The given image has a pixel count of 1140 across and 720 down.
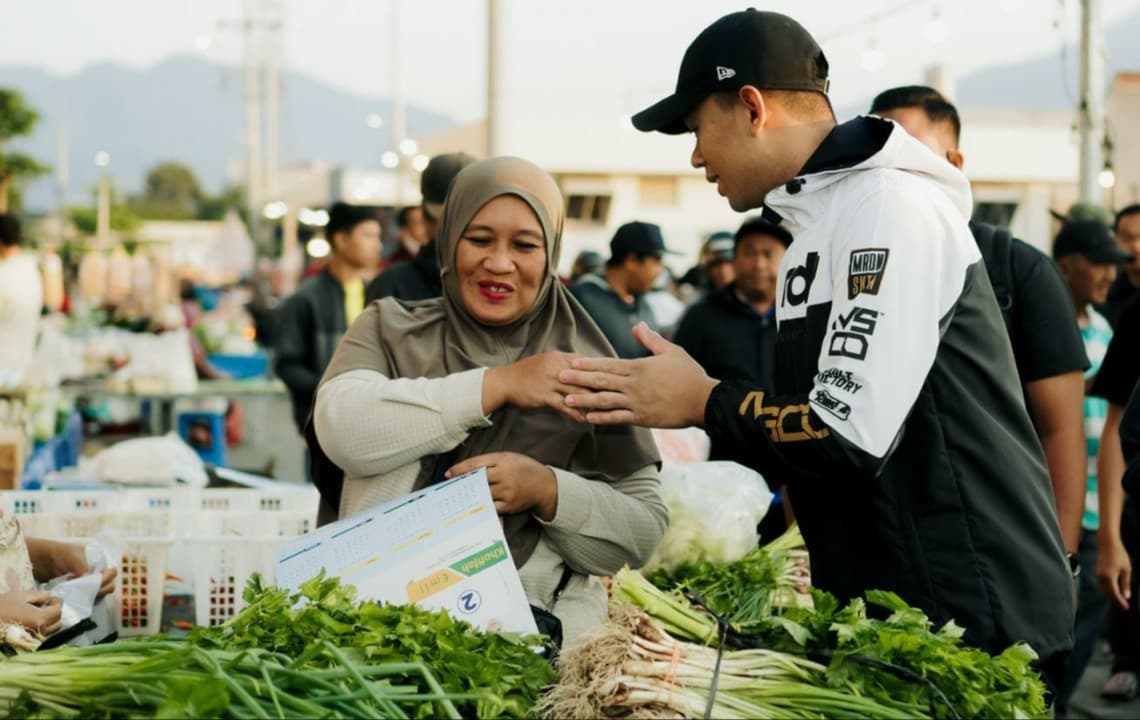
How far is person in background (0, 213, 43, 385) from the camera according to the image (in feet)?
31.4

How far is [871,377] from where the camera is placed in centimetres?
229

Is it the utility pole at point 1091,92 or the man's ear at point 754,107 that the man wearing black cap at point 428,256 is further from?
the utility pole at point 1091,92

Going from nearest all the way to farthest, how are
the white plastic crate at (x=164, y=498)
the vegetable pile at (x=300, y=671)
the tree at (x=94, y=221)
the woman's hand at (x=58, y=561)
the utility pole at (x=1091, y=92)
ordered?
the vegetable pile at (x=300, y=671)
the woman's hand at (x=58, y=561)
the white plastic crate at (x=164, y=498)
the utility pole at (x=1091, y=92)
the tree at (x=94, y=221)

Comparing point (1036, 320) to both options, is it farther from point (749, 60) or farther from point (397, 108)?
point (397, 108)

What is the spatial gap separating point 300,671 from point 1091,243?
5512 millimetres

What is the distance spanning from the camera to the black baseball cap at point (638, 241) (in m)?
8.56

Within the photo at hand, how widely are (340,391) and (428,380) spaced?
0.71ft

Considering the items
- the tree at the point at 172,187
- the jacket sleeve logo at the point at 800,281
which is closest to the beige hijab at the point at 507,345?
the jacket sleeve logo at the point at 800,281

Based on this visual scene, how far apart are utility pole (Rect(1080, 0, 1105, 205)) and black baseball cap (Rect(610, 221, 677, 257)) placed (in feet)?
17.3

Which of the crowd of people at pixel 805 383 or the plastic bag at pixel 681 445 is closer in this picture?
the crowd of people at pixel 805 383

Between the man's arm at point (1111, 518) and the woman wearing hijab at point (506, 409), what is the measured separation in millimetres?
1833

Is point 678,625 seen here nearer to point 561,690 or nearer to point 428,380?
point 561,690

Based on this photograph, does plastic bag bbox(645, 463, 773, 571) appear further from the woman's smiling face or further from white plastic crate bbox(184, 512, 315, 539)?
white plastic crate bbox(184, 512, 315, 539)

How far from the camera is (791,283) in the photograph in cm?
257
